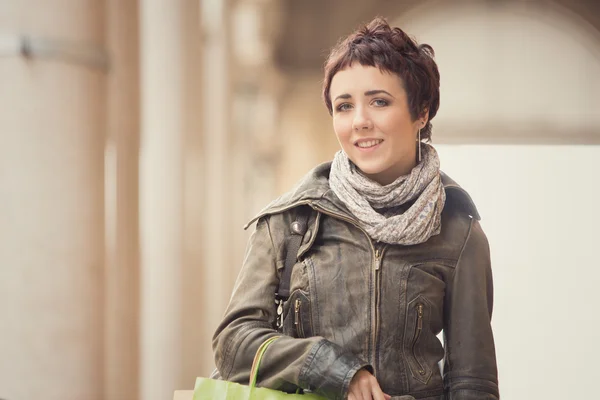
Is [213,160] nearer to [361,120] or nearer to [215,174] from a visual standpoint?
[215,174]

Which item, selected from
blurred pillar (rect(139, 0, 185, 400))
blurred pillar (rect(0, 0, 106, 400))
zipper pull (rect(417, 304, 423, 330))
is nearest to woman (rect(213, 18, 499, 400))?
zipper pull (rect(417, 304, 423, 330))

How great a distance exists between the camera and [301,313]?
1.80 metres

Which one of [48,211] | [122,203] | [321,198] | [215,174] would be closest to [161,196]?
[122,203]

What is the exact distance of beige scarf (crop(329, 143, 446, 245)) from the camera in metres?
1.76

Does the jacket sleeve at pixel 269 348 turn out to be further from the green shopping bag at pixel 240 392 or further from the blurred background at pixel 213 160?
the blurred background at pixel 213 160

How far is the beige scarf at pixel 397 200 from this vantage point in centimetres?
176

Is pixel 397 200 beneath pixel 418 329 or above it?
above

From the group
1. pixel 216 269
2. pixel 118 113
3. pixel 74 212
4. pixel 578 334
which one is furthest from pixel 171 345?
pixel 578 334

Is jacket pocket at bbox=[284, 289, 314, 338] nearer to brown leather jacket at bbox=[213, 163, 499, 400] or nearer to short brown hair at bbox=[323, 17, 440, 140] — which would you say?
brown leather jacket at bbox=[213, 163, 499, 400]

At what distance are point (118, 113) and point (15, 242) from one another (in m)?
0.81

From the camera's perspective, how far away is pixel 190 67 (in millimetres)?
3609

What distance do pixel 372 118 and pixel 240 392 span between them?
2.34 feet

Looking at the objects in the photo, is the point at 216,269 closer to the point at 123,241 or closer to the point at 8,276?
the point at 123,241

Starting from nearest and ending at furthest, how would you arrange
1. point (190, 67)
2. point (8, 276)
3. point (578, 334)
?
1. point (8, 276)
2. point (578, 334)
3. point (190, 67)
